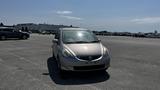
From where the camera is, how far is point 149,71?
827cm

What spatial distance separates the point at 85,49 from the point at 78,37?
136cm

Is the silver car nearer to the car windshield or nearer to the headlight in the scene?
the headlight

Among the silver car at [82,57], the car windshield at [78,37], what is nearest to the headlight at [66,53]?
the silver car at [82,57]

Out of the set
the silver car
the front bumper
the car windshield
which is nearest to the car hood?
the silver car

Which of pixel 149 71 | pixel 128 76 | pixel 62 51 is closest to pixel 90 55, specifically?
pixel 62 51

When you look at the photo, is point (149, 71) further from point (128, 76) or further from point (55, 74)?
point (55, 74)

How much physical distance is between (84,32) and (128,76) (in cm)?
262

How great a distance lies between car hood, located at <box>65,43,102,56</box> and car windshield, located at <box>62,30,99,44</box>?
0.52 metres

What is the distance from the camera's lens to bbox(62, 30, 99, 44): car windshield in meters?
8.17

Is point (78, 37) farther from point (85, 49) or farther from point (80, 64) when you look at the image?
point (80, 64)

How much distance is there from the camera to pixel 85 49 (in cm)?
718

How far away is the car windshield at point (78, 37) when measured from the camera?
322 inches

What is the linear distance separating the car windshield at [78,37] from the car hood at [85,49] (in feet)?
1.70

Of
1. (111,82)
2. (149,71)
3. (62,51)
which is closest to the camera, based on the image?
(111,82)
